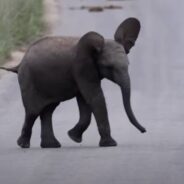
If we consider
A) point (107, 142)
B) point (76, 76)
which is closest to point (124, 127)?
point (107, 142)

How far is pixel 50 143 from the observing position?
13.5m

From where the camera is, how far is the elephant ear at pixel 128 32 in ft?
43.8

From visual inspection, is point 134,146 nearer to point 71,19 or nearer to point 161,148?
point 161,148

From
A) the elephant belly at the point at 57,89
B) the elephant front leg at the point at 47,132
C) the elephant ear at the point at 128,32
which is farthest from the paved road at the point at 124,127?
the elephant ear at the point at 128,32

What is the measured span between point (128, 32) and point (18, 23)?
1250 centimetres

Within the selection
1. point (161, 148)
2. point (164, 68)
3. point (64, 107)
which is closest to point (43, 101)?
point (161, 148)

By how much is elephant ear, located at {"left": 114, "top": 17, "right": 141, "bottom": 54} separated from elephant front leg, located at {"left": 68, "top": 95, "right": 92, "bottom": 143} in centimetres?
77

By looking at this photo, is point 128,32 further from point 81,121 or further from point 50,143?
point 50,143

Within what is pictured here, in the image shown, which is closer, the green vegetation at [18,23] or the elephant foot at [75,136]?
the elephant foot at [75,136]

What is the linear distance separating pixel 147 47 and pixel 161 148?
40.6 ft

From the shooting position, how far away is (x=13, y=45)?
78.6 feet

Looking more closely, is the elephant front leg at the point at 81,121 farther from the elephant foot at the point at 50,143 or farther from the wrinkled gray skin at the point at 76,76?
the elephant foot at the point at 50,143

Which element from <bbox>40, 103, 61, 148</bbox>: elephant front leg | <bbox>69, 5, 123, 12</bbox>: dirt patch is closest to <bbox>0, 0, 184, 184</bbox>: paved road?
<bbox>40, 103, 61, 148</bbox>: elephant front leg

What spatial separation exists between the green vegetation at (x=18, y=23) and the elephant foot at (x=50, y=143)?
30.5 feet
